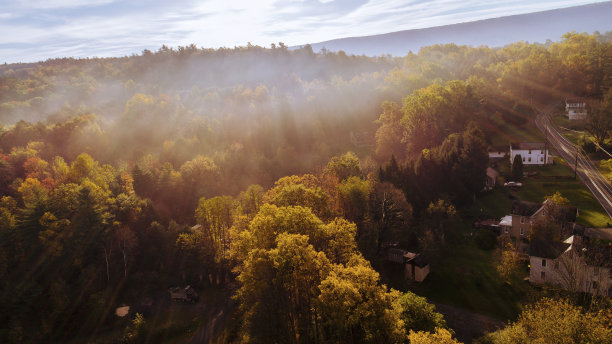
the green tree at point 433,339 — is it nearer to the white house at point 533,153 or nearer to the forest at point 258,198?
the forest at point 258,198

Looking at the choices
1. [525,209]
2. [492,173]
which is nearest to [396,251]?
[525,209]

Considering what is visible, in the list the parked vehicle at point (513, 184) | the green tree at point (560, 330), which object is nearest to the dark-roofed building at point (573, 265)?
the green tree at point (560, 330)

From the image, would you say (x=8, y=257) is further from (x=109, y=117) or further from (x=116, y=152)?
(x=109, y=117)

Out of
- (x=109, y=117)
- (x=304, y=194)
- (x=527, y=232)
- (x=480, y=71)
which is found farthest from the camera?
(x=480, y=71)

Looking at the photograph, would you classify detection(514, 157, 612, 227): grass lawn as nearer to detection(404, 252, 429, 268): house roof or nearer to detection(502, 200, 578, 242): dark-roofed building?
detection(502, 200, 578, 242): dark-roofed building

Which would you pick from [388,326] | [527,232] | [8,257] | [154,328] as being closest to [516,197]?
[527,232]

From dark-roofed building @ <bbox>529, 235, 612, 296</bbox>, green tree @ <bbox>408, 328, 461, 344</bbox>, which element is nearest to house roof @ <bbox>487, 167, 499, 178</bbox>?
dark-roofed building @ <bbox>529, 235, 612, 296</bbox>

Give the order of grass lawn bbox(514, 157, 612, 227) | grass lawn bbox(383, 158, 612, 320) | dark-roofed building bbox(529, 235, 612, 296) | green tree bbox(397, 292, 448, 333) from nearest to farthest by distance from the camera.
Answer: green tree bbox(397, 292, 448, 333)
dark-roofed building bbox(529, 235, 612, 296)
grass lawn bbox(383, 158, 612, 320)
grass lawn bbox(514, 157, 612, 227)
